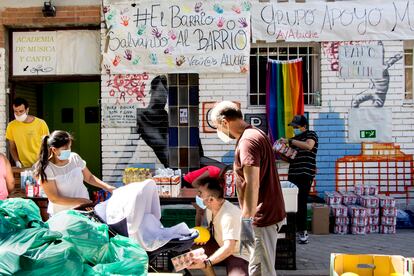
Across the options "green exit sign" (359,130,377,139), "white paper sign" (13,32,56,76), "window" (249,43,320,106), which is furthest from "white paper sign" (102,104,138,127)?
"green exit sign" (359,130,377,139)

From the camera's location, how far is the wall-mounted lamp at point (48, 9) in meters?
9.26

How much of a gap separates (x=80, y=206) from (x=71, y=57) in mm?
4694

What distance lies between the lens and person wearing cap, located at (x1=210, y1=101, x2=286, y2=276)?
13.9 ft

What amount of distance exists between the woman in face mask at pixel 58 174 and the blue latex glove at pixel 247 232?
1928mm

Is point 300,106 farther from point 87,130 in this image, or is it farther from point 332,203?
point 87,130

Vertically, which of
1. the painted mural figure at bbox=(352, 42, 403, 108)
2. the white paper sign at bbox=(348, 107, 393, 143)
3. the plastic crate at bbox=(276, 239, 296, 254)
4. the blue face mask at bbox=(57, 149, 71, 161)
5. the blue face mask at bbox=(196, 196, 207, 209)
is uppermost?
the painted mural figure at bbox=(352, 42, 403, 108)

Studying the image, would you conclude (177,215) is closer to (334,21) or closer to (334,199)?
(334,199)

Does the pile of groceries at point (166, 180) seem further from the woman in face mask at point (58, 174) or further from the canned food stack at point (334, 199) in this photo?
the canned food stack at point (334, 199)

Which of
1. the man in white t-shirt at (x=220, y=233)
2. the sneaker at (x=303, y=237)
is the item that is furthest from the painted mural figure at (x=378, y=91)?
the man in white t-shirt at (x=220, y=233)

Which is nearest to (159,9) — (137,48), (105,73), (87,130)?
(137,48)

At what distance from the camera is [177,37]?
919cm

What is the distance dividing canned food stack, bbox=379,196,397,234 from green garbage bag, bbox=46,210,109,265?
615 centimetres

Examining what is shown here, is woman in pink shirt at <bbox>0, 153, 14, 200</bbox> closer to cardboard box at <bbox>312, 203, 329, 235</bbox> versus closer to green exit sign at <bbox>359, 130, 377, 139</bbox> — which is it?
cardboard box at <bbox>312, 203, 329, 235</bbox>

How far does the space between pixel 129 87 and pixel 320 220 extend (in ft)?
12.8
